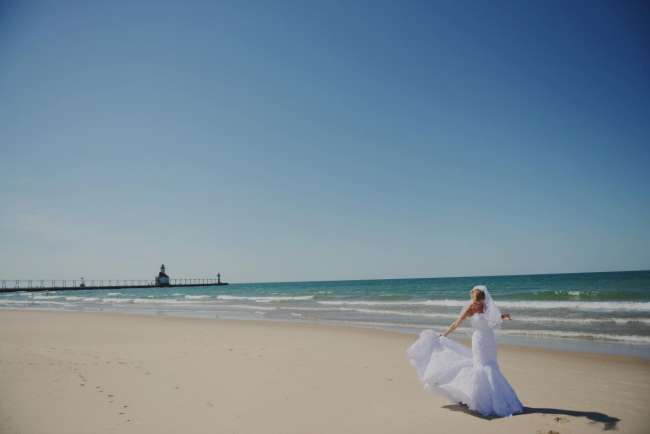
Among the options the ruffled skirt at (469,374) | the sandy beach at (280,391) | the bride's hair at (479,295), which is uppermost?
the bride's hair at (479,295)

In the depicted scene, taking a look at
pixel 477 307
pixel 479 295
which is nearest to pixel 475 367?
pixel 477 307

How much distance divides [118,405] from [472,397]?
5487 mm

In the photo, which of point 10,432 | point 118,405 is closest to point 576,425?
point 118,405

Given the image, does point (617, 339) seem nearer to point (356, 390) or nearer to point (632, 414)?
point (632, 414)

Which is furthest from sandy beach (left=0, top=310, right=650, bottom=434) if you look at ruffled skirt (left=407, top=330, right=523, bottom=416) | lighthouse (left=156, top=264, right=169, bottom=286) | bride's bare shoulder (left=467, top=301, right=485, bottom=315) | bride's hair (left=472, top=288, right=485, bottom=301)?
lighthouse (left=156, top=264, right=169, bottom=286)

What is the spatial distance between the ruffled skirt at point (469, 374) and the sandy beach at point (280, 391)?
0.20 meters

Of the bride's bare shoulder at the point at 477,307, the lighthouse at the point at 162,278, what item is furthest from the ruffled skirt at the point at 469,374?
the lighthouse at the point at 162,278

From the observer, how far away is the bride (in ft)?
18.4

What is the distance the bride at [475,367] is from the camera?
5.62m

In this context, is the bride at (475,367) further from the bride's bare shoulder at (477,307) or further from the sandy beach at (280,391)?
the sandy beach at (280,391)

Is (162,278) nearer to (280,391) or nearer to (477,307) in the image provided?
(280,391)

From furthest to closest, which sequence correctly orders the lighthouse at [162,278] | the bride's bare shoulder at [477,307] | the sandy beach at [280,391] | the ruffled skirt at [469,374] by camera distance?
the lighthouse at [162,278], the bride's bare shoulder at [477,307], the ruffled skirt at [469,374], the sandy beach at [280,391]

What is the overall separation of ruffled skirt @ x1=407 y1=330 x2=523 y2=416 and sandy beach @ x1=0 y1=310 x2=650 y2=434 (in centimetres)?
20

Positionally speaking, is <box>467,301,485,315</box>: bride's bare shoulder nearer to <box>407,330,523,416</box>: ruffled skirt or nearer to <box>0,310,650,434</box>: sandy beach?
<box>407,330,523,416</box>: ruffled skirt
